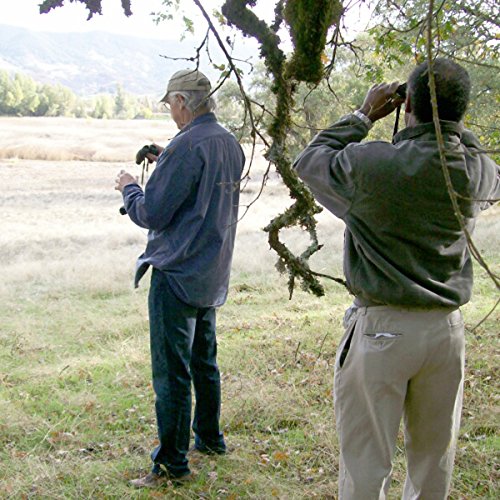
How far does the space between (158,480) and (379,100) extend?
2.36 m

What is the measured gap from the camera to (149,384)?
5688mm

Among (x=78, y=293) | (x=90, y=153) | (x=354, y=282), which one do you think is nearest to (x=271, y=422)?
(x=354, y=282)

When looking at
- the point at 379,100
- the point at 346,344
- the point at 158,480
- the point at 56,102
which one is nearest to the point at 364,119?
the point at 379,100

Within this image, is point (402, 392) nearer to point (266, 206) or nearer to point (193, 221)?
point (193, 221)

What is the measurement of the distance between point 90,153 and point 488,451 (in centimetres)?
3370

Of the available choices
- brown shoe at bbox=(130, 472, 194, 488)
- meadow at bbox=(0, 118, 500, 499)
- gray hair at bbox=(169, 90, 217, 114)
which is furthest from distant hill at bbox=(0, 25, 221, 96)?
brown shoe at bbox=(130, 472, 194, 488)

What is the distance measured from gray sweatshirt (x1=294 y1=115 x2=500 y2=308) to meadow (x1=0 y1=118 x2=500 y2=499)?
1.70 meters

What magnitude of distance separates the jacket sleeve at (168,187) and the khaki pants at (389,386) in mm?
1261

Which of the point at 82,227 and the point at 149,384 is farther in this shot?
the point at 82,227

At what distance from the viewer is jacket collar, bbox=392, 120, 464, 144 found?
2.37m

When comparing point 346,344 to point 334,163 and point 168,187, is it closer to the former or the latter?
point 334,163

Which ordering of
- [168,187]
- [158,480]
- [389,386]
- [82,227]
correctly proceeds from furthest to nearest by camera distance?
[82,227], [158,480], [168,187], [389,386]

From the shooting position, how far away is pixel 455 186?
240 centimetres

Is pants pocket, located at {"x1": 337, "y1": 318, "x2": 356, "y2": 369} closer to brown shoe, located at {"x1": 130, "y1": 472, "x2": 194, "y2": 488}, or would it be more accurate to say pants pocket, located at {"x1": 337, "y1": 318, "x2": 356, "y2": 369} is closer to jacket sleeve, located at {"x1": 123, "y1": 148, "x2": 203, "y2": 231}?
jacket sleeve, located at {"x1": 123, "y1": 148, "x2": 203, "y2": 231}
